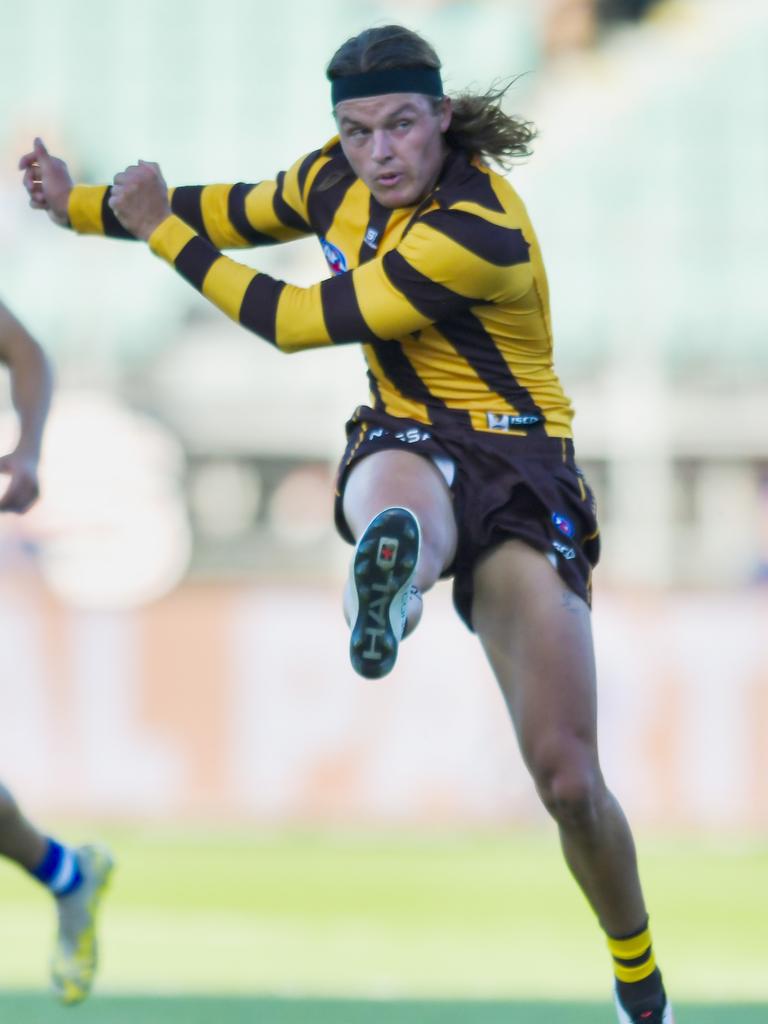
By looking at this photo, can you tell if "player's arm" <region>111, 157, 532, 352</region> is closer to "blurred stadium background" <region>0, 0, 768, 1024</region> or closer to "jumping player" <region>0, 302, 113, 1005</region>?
"jumping player" <region>0, 302, 113, 1005</region>

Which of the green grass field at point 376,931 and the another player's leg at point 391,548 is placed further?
the green grass field at point 376,931

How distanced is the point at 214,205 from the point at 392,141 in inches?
28.6

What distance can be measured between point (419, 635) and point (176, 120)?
1179 cm

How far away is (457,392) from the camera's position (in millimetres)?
4316

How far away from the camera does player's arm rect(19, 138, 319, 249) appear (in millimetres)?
4570

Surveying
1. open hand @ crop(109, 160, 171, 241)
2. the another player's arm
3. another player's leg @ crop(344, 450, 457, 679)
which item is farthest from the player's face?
another player's leg @ crop(344, 450, 457, 679)

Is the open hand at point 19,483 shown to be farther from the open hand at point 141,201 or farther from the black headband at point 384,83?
the black headband at point 384,83

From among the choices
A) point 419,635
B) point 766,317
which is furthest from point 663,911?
point 766,317

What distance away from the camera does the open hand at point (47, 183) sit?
4.62 meters

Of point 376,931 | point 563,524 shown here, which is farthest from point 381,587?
point 376,931

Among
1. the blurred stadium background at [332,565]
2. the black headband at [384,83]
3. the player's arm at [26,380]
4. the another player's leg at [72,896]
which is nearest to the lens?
the black headband at [384,83]

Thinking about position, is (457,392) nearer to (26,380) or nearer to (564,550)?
(564,550)

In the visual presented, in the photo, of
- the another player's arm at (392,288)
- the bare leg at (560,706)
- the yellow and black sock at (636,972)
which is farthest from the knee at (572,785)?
the another player's arm at (392,288)

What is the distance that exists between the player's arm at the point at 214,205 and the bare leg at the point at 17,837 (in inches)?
56.7
